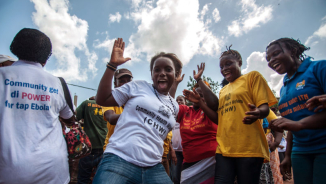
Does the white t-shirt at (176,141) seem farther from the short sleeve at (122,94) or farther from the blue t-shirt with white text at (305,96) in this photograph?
the short sleeve at (122,94)

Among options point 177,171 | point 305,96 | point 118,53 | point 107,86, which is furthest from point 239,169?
point 177,171

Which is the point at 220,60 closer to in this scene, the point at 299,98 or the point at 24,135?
the point at 299,98

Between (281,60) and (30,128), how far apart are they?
2811 millimetres

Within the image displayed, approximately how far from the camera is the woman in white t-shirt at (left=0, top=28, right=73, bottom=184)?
140cm

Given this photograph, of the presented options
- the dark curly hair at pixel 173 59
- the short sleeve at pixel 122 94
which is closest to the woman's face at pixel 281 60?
the dark curly hair at pixel 173 59

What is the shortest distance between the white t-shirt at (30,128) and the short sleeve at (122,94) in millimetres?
543

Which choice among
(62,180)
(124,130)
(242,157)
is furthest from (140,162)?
(242,157)

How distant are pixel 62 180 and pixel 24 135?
20.4 inches

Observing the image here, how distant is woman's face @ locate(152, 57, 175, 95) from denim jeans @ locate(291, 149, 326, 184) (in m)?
1.71

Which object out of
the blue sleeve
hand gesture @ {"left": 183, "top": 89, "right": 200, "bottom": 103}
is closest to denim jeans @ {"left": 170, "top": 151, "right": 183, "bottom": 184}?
hand gesture @ {"left": 183, "top": 89, "right": 200, "bottom": 103}

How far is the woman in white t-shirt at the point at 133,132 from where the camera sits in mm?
1523

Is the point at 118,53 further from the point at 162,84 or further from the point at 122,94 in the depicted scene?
the point at 162,84

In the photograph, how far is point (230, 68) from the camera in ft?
8.77

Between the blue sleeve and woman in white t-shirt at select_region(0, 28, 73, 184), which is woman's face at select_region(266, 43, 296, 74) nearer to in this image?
the blue sleeve
